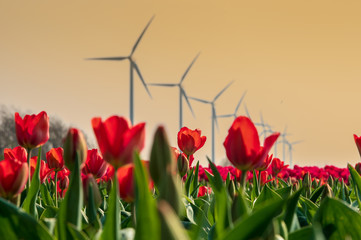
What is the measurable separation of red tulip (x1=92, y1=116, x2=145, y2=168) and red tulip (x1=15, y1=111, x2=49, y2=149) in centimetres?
103

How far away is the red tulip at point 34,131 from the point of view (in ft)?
7.65

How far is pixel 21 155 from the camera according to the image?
101 inches

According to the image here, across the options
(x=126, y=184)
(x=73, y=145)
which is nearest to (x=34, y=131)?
(x=73, y=145)

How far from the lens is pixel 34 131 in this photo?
2.33m

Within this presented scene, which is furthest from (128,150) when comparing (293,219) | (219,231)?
(293,219)

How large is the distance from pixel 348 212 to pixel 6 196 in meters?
1.17

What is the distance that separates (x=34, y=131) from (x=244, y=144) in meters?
1.18

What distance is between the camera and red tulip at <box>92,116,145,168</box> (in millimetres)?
1373

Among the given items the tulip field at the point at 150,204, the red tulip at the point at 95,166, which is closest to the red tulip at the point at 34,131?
the red tulip at the point at 95,166

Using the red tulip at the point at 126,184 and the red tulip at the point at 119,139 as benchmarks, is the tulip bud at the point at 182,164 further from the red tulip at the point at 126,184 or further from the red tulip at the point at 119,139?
the red tulip at the point at 119,139

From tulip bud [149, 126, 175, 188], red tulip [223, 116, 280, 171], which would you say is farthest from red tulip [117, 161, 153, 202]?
tulip bud [149, 126, 175, 188]

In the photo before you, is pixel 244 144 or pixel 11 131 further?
pixel 11 131

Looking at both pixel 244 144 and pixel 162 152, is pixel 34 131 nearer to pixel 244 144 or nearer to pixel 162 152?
pixel 244 144

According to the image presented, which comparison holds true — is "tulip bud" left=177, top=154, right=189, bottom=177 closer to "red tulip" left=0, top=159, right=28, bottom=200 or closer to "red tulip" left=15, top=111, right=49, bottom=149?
"red tulip" left=15, top=111, right=49, bottom=149
